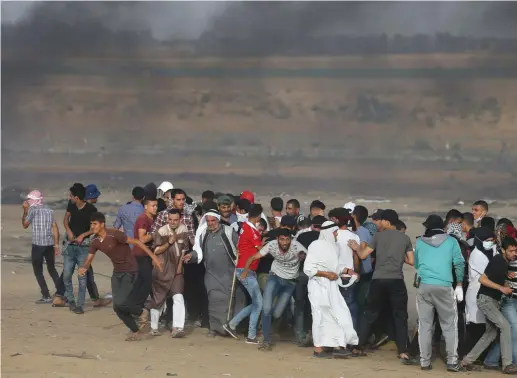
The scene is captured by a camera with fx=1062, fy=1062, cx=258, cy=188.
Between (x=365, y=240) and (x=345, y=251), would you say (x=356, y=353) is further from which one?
(x=365, y=240)

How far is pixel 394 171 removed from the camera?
3109 cm

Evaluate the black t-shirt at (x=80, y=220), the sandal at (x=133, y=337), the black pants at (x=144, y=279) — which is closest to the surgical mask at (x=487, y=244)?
the black pants at (x=144, y=279)

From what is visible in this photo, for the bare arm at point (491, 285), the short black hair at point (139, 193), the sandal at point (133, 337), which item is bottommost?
the sandal at point (133, 337)

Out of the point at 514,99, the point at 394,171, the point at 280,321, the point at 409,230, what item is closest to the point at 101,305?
the point at 280,321

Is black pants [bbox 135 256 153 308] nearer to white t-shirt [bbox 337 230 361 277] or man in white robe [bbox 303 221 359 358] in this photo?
man in white robe [bbox 303 221 359 358]

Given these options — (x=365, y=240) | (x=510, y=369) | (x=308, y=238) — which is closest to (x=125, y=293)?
(x=308, y=238)

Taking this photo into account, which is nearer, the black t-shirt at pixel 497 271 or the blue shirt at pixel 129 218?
the black t-shirt at pixel 497 271

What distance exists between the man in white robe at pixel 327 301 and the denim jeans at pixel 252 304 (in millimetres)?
736

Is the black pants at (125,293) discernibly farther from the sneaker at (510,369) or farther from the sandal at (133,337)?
the sneaker at (510,369)

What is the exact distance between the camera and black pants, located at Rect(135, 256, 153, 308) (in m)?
11.2

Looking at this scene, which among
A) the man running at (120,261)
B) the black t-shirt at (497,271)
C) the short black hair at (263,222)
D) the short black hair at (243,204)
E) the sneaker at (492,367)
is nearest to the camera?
the black t-shirt at (497,271)

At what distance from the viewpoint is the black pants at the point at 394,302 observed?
34.6ft

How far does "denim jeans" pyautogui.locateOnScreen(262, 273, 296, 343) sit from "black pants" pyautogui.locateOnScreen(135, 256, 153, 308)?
4.17ft

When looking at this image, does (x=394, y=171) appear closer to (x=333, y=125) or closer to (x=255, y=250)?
(x=333, y=125)
